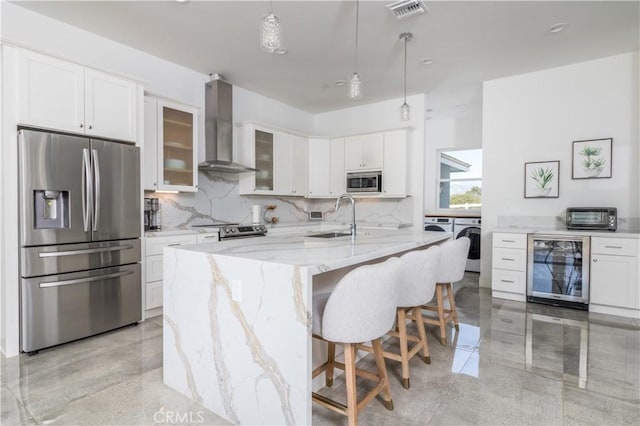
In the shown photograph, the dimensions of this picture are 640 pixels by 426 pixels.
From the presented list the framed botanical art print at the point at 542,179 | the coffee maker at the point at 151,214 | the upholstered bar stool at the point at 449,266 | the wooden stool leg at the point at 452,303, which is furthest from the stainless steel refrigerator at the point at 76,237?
the framed botanical art print at the point at 542,179

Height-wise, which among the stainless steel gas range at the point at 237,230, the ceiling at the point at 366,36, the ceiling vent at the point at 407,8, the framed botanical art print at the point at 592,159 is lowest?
the stainless steel gas range at the point at 237,230

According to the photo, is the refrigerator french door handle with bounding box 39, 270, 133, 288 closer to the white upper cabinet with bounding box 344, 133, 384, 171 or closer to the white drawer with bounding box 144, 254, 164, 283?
the white drawer with bounding box 144, 254, 164, 283

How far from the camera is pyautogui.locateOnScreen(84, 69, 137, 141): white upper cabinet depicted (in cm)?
297

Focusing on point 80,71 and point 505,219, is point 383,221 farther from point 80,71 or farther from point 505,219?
point 80,71

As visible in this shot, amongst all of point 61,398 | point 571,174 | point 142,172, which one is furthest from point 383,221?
point 61,398

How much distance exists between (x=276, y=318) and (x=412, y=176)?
13.3 feet

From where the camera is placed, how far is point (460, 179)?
6.48m

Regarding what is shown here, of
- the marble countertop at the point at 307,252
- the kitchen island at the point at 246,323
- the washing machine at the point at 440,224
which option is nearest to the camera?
the kitchen island at the point at 246,323

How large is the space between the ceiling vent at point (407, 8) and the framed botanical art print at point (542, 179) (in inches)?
105

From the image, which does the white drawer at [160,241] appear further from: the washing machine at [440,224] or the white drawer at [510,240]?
the washing machine at [440,224]

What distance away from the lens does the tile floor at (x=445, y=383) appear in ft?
6.15

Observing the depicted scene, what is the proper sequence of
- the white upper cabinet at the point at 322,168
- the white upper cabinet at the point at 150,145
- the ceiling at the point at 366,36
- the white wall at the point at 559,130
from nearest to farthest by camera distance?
the ceiling at the point at 366,36, the white upper cabinet at the point at 150,145, the white wall at the point at 559,130, the white upper cabinet at the point at 322,168

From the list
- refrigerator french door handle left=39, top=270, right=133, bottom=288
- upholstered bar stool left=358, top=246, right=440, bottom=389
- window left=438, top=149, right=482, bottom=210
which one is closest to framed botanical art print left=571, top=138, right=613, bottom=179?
window left=438, top=149, right=482, bottom=210

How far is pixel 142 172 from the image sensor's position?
10.9ft
